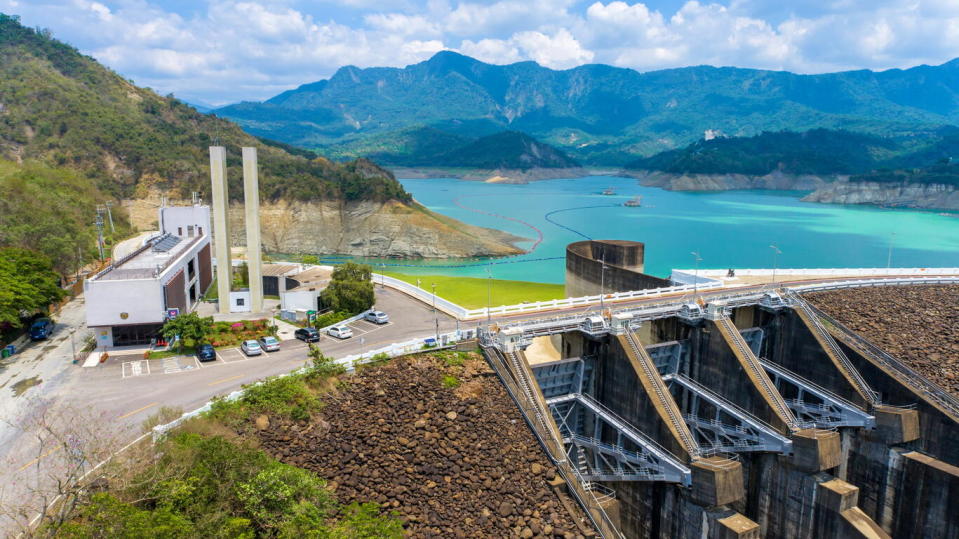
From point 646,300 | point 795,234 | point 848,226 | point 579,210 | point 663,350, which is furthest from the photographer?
point 579,210

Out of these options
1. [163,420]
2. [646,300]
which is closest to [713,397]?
[646,300]

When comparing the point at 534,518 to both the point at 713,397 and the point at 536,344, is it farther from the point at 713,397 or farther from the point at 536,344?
the point at 536,344

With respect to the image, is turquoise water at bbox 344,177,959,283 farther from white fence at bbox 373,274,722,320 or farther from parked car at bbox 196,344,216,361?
parked car at bbox 196,344,216,361

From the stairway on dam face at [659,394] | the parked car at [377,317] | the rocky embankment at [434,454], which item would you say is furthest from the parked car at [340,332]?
the stairway on dam face at [659,394]

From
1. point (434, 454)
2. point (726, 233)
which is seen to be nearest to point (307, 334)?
point (434, 454)

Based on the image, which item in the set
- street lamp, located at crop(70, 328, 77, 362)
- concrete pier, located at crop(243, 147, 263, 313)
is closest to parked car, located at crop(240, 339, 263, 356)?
street lamp, located at crop(70, 328, 77, 362)

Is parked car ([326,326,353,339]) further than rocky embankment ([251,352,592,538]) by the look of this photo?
Yes

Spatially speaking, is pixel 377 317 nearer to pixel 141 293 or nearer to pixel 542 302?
pixel 542 302
